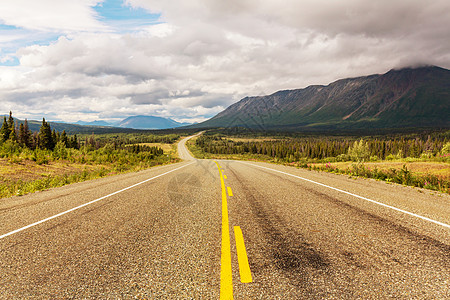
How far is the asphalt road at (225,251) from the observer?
2721 millimetres

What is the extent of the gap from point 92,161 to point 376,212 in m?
30.3

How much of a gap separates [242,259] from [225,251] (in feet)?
1.19

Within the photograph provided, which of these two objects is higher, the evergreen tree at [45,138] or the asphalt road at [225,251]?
the evergreen tree at [45,138]

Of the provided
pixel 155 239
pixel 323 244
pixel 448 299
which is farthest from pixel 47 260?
pixel 448 299

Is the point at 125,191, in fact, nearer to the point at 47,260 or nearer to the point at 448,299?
the point at 47,260

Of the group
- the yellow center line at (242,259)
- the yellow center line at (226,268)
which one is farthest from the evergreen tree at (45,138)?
the yellow center line at (242,259)

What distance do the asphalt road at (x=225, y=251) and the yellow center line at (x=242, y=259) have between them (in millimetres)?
15

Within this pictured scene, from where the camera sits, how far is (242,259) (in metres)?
3.34

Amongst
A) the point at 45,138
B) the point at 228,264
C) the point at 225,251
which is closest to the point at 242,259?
the point at 228,264

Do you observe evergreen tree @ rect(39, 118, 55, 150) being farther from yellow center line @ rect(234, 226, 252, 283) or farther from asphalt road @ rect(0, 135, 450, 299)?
yellow center line @ rect(234, 226, 252, 283)

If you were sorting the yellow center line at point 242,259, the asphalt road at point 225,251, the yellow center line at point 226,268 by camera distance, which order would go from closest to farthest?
the yellow center line at point 226,268 < the asphalt road at point 225,251 < the yellow center line at point 242,259

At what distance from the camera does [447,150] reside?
37125mm

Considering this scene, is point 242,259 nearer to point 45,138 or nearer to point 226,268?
point 226,268

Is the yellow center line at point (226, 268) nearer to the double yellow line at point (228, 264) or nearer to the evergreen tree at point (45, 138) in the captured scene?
the double yellow line at point (228, 264)
